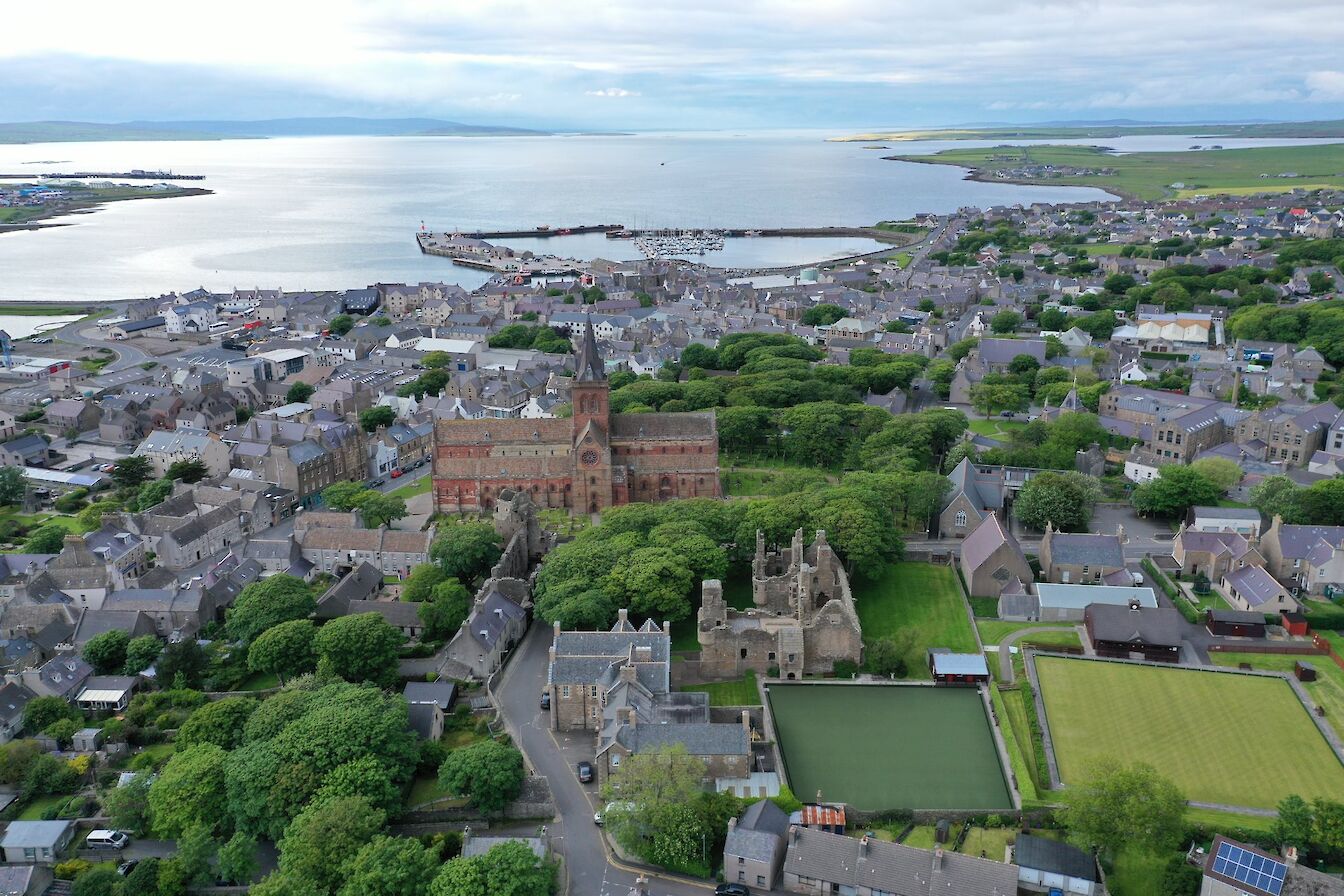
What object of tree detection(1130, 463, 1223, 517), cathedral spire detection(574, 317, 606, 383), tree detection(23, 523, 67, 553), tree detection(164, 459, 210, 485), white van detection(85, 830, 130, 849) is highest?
cathedral spire detection(574, 317, 606, 383)

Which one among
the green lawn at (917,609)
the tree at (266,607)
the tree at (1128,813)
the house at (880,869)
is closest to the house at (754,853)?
the house at (880,869)

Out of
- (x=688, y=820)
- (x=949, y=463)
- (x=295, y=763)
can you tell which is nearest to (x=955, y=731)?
(x=688, y=820)

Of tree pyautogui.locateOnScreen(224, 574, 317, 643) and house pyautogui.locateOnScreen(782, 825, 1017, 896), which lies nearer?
house pyautogui.locateOnScreen(782, 825, 1017, 896)

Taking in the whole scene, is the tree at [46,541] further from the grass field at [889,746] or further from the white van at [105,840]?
the grass field at [889,746]

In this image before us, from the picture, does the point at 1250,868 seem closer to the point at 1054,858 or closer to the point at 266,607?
the point at 1054,858

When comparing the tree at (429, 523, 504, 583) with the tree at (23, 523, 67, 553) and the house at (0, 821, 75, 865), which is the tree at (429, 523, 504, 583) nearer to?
the house at (0, 821, 75, 865)

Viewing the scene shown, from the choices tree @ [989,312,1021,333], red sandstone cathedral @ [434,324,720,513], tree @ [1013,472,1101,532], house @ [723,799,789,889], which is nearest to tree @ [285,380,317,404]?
red sandstone cathedral @ [434,324,720,513]
